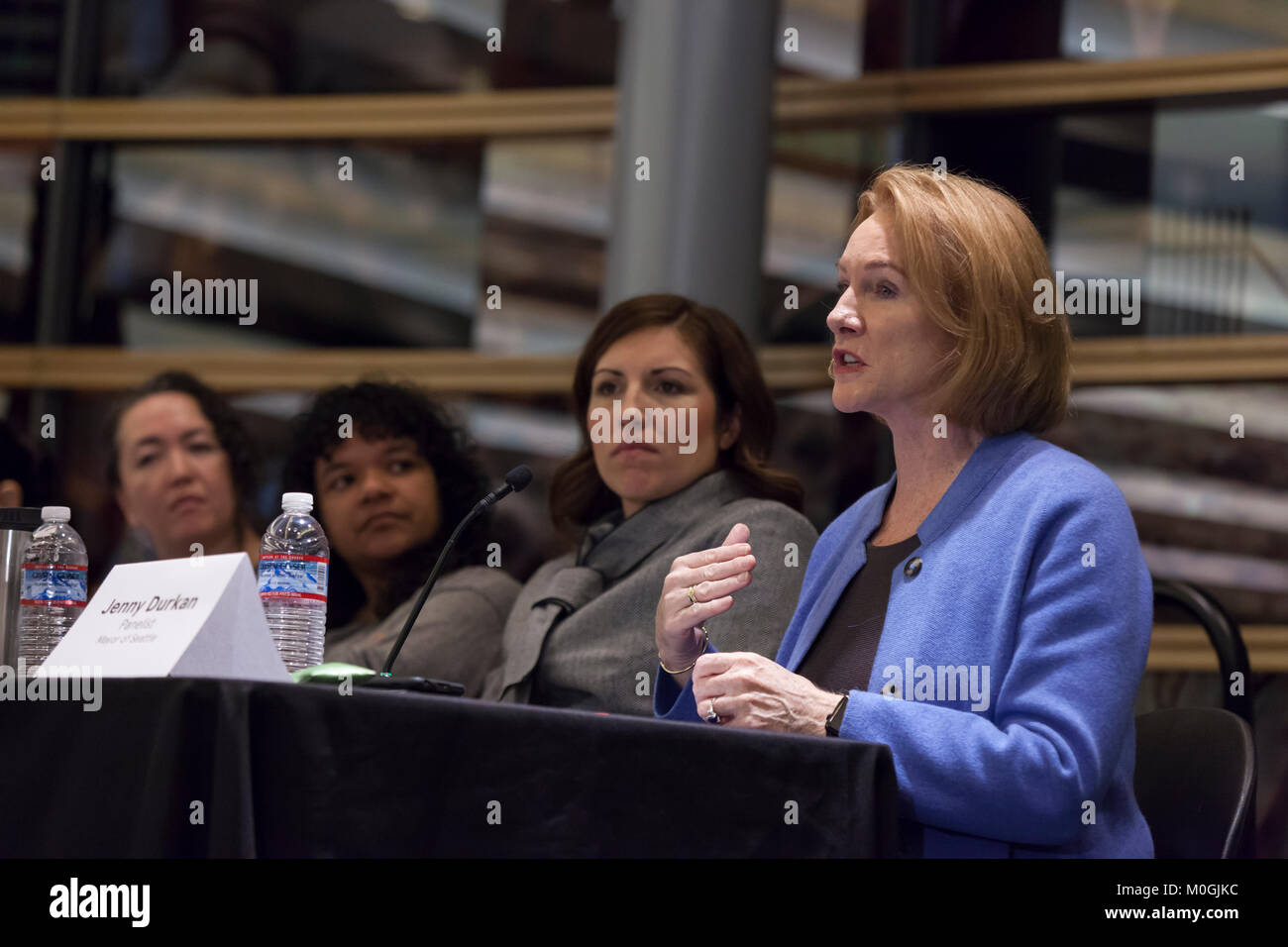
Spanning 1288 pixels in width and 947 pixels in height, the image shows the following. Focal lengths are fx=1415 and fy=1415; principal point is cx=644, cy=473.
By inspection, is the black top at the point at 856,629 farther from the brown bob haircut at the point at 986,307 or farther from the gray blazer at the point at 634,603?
the gray blazer at the point at 634,603

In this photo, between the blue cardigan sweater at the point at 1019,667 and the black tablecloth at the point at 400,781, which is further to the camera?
the blue cardigan sweater at the point at 1019,667

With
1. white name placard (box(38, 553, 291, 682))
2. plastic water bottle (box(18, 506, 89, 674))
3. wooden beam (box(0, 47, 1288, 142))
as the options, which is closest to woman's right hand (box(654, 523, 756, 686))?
white name placard (box(38, 553, 291, 682))

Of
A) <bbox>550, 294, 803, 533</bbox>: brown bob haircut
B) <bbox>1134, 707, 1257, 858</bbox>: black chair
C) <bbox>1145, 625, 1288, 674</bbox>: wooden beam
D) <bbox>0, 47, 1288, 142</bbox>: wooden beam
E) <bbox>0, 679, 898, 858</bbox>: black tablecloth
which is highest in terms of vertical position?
<bbox>0, 47, 1288, 142</bbox>: wooden beam

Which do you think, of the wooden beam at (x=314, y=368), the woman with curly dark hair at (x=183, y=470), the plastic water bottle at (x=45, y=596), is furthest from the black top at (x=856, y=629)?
the wooden beam at (x=314, y=368)

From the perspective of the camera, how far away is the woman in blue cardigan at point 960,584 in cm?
145

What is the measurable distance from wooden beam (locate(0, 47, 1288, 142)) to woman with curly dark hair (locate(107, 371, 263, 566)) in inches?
64.4

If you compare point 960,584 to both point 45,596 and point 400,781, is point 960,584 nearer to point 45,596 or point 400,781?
point 400,781

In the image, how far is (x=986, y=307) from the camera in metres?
1.74

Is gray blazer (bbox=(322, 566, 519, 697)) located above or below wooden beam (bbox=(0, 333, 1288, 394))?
below

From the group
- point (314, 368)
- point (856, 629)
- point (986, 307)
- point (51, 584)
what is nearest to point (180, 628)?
point (51, 584)

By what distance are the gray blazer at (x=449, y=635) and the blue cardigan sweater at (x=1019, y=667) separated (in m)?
1.20

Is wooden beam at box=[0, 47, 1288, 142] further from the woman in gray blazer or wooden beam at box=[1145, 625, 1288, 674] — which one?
the woman in gray blazer

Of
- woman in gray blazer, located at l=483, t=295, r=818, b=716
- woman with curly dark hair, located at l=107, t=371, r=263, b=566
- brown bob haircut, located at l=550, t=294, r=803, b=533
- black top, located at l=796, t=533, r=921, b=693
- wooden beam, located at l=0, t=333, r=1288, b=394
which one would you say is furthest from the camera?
wooden beam, located at l=0, t=333, r=1288, b=394

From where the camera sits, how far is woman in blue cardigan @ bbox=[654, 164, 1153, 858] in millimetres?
1445
